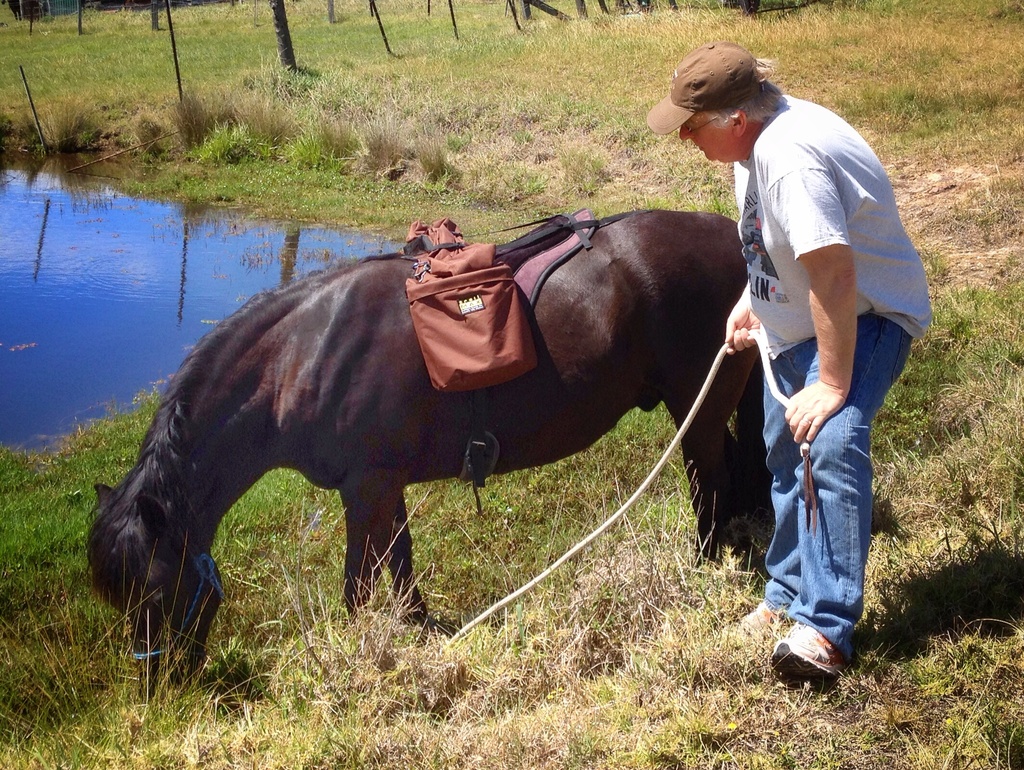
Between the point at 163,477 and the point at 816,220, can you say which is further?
the point at 163,477

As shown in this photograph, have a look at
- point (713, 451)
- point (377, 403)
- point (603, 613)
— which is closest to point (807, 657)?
point (603, 613)

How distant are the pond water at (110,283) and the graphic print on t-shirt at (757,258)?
6.24 meters

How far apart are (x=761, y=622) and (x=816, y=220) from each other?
1451 millimetres

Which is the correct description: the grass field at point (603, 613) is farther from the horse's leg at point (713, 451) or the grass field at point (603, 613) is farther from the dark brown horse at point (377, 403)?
the dark brown horse at point (377, 403)

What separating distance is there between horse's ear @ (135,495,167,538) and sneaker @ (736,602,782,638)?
2.13 metres

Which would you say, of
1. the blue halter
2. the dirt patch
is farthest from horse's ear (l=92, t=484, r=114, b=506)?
the dirt patch

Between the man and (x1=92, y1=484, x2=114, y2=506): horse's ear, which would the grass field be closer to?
the man

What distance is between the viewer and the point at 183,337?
375 inches

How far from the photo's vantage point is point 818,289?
2.58 metres

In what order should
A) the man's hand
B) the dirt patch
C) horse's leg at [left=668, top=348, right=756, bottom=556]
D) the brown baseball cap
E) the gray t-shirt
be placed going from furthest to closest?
1. the dirt patch
2. horse's leg at [left=668, top=348, right=756, bottom=556]
3. the man's hand
4. the brown baseball cap
5. the gray t-shirt

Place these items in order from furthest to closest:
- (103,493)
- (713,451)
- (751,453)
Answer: (751,453), (713,451), (103,493)

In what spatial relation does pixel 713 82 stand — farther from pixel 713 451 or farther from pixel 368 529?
pixel 368 529

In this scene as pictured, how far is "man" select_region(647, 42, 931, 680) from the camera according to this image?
2.55 metres

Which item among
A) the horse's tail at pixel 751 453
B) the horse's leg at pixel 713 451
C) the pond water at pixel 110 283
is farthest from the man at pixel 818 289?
the pond water at pixel 110 283
